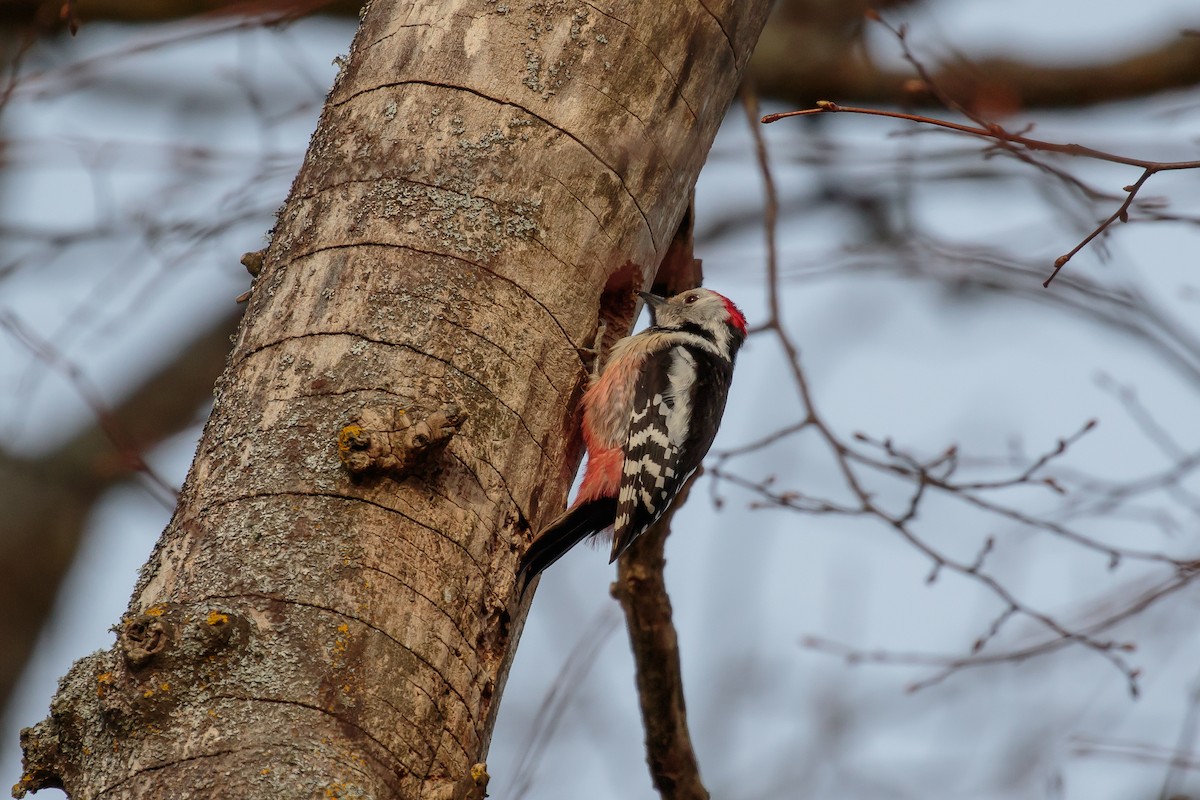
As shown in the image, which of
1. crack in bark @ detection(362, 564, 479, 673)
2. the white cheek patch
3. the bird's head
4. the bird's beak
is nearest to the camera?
crack in bark @ detection(362, 564, 479, 673)

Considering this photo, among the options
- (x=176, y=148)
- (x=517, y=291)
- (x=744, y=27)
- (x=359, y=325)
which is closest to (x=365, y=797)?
(x=359, y=325)

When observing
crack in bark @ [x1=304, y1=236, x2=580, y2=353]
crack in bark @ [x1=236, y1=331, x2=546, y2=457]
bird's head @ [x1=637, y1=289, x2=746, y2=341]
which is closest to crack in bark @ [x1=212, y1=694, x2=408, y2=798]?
crack in bark @ [x1=236, y1=331, x2=546, y2=457]

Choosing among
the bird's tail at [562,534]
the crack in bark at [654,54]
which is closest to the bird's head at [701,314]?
the bird's tail at [562,534]

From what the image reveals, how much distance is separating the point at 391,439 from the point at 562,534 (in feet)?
2.51

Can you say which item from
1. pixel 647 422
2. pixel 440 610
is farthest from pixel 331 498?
pixel 647 422

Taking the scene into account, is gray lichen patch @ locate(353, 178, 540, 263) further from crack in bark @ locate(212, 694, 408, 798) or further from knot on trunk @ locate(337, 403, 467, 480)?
crack in bark @ locate(212, 694, 408, 798)

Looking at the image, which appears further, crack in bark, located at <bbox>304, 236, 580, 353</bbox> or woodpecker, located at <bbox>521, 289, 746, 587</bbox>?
woodpecker, located at <bbox>521, 289, 746, 587</bbox>

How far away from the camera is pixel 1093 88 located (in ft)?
21.2

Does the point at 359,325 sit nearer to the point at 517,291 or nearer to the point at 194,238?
the point at 517,291

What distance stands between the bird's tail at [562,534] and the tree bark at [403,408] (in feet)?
0.25

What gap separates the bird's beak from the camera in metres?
3.69

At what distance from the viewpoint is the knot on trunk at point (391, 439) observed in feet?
7.79

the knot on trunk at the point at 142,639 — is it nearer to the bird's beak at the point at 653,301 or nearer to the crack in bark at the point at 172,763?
the crack in bark at the point at 172,763

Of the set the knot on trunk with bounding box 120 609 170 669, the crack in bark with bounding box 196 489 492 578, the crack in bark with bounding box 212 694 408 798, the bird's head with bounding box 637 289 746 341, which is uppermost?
the bird's head with bounding box 637 289 746 341
